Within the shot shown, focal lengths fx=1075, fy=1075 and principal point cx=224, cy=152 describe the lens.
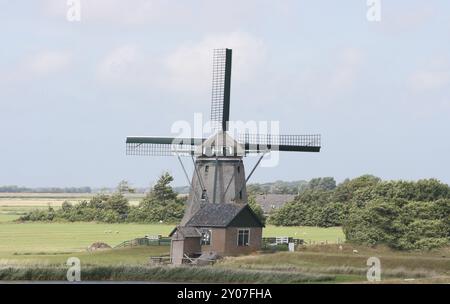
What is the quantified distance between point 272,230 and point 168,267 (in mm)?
25056

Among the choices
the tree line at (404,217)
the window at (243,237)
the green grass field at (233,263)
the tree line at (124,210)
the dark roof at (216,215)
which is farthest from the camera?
the tree line at (124,210)

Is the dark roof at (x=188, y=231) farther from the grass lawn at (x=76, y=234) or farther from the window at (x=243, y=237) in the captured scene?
the grass lawn at (x=76, y=234)

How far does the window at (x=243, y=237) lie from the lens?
2092 inches

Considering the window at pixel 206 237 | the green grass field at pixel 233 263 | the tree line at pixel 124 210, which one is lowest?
the green grass field at pixel 233 263

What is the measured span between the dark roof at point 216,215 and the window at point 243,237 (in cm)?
89

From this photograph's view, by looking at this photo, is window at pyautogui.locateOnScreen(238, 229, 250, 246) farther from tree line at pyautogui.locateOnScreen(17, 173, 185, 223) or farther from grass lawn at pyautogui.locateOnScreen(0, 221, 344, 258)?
tree line at pyautogui.locateOnScreen(17, 173, 185, 223)

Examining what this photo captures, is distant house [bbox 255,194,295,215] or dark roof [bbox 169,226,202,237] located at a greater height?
distant house [bbox 255,194,295,215]

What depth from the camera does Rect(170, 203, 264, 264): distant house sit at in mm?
52344

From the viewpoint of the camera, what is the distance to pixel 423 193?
62938 mm

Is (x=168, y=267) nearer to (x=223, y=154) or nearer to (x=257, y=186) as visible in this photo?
(x=223, y=154)

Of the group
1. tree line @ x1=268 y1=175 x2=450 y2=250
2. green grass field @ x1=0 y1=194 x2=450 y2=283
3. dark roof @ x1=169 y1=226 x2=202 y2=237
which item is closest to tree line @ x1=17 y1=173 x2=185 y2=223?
green grass field @ x1=0 y1=194 x2=450 y2=283

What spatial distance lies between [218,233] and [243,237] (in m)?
1.47

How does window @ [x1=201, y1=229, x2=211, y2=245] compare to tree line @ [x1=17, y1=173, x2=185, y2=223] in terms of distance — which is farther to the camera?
tree line @ [x1=17, y1=173, x2=185, y2=223]

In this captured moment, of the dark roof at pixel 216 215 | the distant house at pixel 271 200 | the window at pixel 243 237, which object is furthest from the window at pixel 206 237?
the distant house at pixel 271 200
